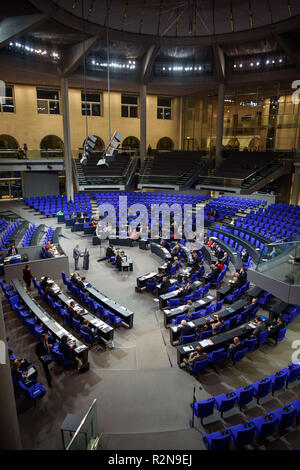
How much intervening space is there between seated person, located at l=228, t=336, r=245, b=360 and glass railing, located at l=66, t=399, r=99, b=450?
4056 mm

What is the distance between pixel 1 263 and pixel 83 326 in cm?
742

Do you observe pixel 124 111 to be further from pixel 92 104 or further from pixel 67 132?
pixel 67 132

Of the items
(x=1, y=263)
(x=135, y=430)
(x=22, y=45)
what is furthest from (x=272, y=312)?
(x=22, y=45)

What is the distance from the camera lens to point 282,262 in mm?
9375

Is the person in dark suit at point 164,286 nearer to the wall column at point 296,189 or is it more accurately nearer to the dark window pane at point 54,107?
the wall column at point 296,189

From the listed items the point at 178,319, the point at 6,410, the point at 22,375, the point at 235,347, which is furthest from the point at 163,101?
the point at 6,410

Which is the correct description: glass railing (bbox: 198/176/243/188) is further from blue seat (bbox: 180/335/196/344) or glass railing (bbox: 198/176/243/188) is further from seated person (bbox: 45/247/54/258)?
blue seat (bbox: 180/335/196/344)

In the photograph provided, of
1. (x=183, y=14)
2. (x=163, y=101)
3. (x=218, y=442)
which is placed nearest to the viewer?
(x=218, y=442)

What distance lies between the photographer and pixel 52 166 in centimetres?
2673

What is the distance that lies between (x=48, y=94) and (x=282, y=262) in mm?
27749

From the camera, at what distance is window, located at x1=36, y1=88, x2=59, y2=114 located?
28970 millimetres

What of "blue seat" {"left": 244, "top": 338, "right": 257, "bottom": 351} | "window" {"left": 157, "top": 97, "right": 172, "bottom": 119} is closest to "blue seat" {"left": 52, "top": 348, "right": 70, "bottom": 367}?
"blue seat" {"left": 244, "top": 338, "right": 257, "bottom": 351}

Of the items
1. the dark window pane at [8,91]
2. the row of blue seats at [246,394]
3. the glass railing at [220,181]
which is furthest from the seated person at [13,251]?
the dark window pane at [8,91]
